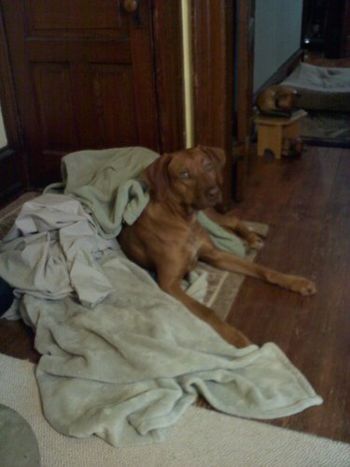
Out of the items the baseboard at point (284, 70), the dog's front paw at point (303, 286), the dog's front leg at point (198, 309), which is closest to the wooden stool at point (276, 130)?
the baseboard at point (284, 70)

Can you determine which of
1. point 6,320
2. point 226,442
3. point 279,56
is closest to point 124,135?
point 6,320

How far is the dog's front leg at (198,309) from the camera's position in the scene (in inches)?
64.7

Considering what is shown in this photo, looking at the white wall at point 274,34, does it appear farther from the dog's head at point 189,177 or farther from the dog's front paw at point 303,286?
the dog's front paw at point 303,286

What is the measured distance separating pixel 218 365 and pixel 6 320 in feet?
2.74

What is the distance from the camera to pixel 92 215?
203 cm

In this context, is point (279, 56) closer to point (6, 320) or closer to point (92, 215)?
point (92, 215)

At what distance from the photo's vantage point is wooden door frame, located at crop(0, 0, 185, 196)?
2201 millimetres

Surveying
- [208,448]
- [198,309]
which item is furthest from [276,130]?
[208,448]

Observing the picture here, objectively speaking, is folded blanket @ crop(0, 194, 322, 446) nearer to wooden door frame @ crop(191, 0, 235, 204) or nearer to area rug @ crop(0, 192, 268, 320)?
area rug @ crop(0, 192, 268, 320)

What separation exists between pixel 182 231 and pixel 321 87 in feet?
8.96

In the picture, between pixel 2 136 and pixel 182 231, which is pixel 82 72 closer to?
pixel 2 136

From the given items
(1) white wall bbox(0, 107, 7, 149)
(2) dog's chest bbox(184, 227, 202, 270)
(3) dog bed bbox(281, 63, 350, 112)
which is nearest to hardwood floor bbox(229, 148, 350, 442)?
(2) dog's chest bbox(184, 227, 202, 270)

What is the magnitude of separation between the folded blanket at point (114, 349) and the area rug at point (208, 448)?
3cm

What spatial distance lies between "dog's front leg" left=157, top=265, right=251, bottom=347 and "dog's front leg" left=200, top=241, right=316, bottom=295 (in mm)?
211
